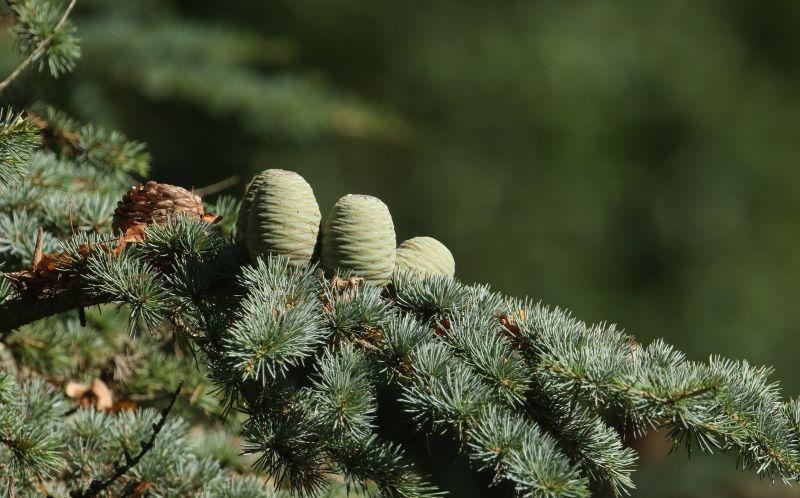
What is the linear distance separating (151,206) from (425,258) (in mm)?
389

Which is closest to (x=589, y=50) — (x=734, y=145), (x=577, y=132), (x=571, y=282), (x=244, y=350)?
(x=577, y=132)

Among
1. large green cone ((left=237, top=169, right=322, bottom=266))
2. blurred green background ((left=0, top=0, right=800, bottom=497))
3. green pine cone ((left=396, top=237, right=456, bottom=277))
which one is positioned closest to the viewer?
large green cone ((left=237, top=169, right=322, bottom=266))

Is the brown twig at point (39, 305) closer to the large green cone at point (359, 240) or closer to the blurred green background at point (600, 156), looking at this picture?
the large green cone at point (359, 240)

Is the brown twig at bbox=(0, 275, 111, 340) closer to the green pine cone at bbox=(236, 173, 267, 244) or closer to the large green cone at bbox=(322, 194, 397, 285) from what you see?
the green pine cone at bbox=(236, 173, 267, 244)

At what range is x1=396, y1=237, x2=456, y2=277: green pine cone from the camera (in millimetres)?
1254

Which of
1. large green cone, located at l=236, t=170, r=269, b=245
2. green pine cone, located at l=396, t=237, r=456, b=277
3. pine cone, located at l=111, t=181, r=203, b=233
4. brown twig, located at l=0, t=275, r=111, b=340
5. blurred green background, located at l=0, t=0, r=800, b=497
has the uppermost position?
blurred green background, located at l=0, t=0, r=800, b=497

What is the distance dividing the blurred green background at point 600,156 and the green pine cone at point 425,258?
5.03 m

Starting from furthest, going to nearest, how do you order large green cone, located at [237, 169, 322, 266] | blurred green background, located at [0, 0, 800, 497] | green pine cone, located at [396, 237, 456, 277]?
1. blurred green background, located at [0, 0, 800, 497]
2. green pine cone, located at [396, 237, 456, 277]
3. large green cone, located at [237, 169, 322, 266]

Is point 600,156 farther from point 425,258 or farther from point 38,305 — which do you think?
point 38,305

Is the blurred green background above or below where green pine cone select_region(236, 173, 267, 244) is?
above

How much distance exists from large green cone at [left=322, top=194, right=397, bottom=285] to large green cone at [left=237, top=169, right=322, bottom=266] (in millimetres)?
29

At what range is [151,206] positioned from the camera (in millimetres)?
1235

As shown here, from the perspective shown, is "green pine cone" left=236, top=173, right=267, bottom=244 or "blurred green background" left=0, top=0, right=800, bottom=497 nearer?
"green pine cone" left=236, top=173, right=267, bottom=244

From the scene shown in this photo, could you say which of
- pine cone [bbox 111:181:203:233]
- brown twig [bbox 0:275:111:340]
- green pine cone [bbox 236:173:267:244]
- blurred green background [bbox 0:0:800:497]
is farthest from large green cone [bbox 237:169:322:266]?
blurred green background [bbox 0:0:800:497]
